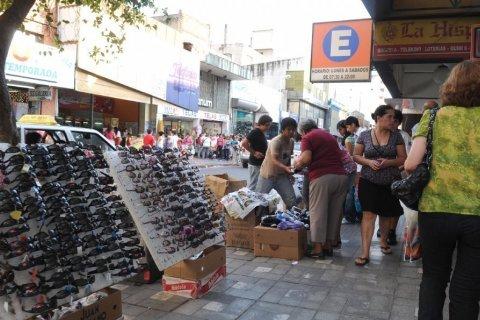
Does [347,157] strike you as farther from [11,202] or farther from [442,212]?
[11,202]

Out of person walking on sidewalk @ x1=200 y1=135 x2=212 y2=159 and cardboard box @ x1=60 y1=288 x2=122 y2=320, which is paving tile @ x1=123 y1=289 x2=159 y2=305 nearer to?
cardboard box @ x1=60 y1=288 x2=122 y2=320

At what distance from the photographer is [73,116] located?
2045 centimetres

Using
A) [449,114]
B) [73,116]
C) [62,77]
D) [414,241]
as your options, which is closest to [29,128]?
[414,241]

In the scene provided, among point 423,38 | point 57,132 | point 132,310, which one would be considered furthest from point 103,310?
A: point 423,38

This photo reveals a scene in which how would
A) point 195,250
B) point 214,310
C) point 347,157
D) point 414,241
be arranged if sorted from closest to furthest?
1. point 214,310
2. point 195,250
3. point 414,241
4. point 347,157

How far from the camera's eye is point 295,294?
165 inches

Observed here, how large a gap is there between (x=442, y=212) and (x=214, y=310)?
6.68ft

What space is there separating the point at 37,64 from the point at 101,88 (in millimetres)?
3717

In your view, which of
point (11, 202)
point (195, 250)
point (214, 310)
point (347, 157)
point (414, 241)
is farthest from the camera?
point (347, 157)

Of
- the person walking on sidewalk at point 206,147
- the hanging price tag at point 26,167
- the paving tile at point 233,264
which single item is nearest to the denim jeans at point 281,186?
the paving tile at point 233,264

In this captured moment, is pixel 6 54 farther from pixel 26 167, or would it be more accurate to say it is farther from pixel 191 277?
pixel 191 277

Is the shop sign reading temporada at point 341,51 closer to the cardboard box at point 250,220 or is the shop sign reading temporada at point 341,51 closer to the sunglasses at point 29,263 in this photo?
the cardboard box at point 250,220

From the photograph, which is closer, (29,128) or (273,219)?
(273,219)

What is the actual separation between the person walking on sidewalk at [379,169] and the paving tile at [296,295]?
1.11 meters
